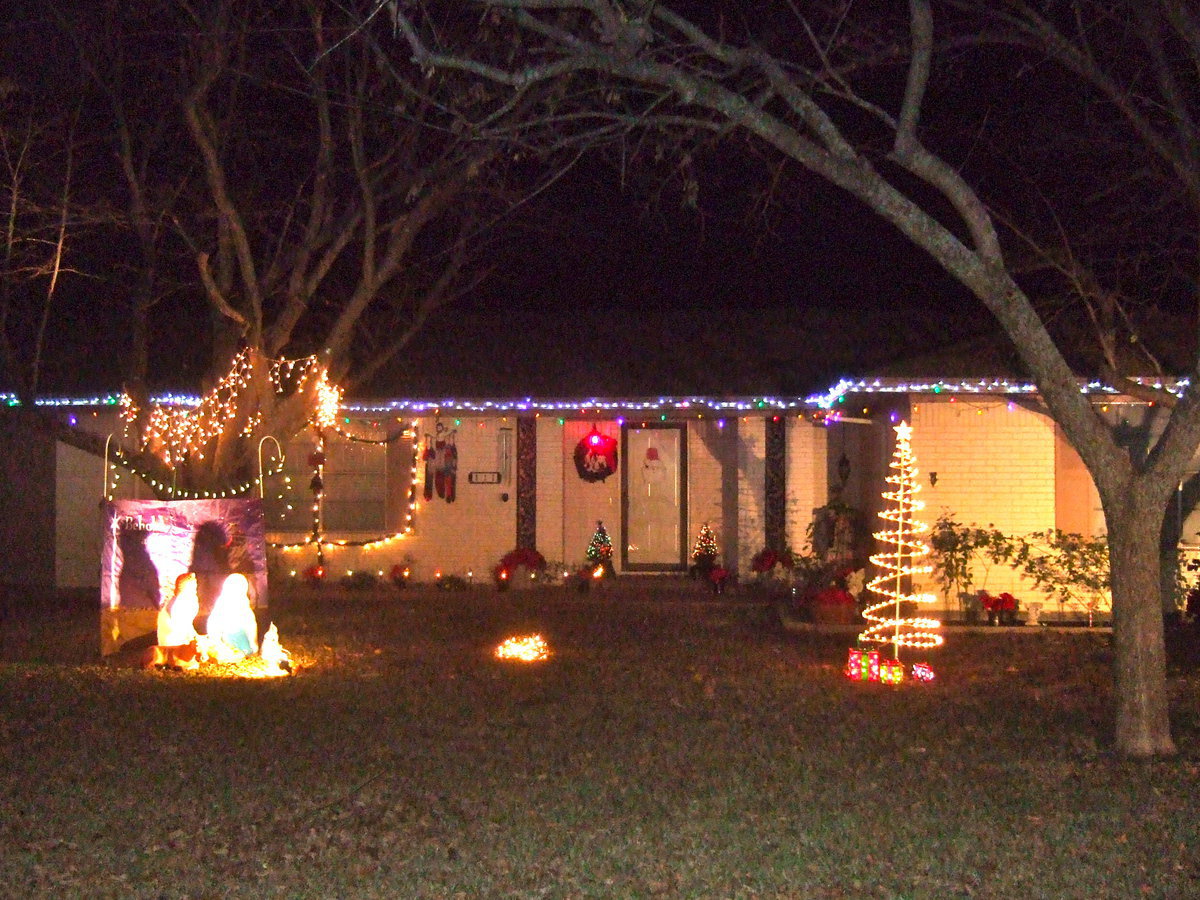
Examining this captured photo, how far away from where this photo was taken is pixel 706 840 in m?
7.03

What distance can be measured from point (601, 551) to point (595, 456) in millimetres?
1254

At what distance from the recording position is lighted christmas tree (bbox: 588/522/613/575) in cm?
1839

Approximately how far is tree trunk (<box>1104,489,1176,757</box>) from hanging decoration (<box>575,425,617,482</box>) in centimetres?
1024

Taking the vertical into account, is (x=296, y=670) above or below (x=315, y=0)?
below

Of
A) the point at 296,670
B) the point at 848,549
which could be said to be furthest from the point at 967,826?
the point at 848,549

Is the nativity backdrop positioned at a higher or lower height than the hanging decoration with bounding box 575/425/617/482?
lower

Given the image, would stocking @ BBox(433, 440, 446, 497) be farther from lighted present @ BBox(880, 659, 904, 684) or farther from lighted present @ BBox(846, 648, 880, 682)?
lighted present @ BBox(880, 659, 904, 684)

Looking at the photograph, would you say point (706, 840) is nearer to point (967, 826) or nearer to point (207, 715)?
point (967, 826)

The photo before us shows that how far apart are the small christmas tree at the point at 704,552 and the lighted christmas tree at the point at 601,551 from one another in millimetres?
1098

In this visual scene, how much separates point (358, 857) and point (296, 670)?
18.1 feet

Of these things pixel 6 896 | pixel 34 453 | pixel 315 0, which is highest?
pixel 315 0

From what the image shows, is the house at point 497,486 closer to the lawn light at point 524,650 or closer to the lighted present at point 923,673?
the lawn light at point 524,650

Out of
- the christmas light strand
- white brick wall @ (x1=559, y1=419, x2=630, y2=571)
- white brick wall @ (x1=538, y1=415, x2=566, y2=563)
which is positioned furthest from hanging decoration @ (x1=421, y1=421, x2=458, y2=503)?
white brick wall @ (x1=559, y1=419, x2=630, y2=571)

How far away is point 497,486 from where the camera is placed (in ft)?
60.3
